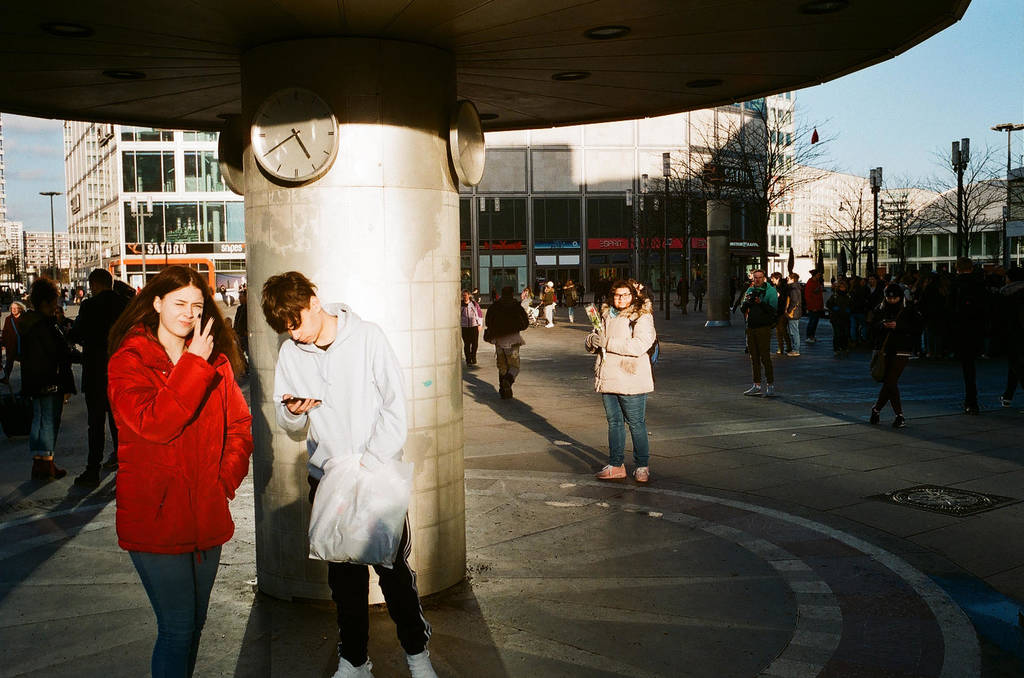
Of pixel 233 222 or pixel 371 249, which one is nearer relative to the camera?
pixel 371 249

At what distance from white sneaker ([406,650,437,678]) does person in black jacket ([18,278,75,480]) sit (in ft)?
20.0

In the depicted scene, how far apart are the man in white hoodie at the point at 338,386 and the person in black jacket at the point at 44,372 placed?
5.82m

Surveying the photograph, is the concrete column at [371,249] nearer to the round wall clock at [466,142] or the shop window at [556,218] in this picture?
the round wall clock at [466,142]

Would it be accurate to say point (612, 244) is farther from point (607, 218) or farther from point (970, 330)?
point (970, 330)

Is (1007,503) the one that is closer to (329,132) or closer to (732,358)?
(329,132)

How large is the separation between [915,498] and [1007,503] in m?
0.65

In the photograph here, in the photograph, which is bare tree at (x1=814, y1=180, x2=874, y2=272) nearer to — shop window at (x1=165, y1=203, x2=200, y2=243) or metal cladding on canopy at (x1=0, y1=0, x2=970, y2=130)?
metal cladding on canopy at (x1=0, y1=0, x2=970, y2=130)

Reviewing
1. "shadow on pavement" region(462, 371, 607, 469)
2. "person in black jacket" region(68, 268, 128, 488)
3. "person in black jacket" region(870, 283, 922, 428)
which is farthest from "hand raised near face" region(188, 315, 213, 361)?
"person in black jacket" region(870, 283, 922, 428)

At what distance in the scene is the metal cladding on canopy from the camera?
4.70 m

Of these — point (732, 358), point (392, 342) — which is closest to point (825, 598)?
point (392, 342)

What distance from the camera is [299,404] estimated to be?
12.2 feet

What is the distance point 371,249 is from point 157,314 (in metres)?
1.76

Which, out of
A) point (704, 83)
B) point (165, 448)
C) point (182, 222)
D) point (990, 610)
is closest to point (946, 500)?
point (990, 610)

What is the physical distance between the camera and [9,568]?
5.92m
